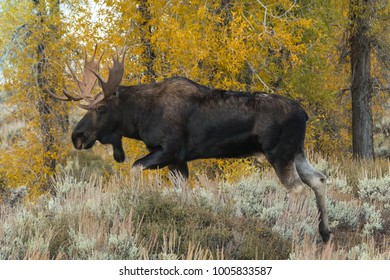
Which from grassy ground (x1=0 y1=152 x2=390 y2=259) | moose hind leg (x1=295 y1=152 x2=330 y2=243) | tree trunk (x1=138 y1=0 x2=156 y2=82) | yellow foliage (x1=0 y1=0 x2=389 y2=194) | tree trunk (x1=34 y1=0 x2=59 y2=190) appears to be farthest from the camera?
tree trunk (x1=34 y1=0 x2=59 y2=190)

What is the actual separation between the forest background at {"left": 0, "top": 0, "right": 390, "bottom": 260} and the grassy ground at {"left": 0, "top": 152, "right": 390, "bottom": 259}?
2572mm

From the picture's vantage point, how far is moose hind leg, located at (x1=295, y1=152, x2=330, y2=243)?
23.6 ft

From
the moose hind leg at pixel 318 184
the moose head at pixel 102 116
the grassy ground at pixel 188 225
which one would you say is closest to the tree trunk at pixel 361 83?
the grassy ground at pixel 188 225

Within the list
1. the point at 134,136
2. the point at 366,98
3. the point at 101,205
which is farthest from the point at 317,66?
the point at 101,205

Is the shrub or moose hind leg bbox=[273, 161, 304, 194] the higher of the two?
moose hind leg bbox=[273, 161, 304, 194]

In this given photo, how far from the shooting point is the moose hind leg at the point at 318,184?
7.20 meters

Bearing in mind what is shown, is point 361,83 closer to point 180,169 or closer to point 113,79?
point 180,169

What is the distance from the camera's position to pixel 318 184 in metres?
7.38

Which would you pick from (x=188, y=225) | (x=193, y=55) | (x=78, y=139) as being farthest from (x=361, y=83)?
(x=188, y=225)

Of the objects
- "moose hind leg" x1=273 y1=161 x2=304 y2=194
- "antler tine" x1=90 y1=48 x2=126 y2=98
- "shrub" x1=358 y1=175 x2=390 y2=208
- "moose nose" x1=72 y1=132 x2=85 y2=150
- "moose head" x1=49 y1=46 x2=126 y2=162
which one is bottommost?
"shrub" x1=358 y1=175 x2=390 y2=208

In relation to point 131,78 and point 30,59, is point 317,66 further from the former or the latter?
point 30,59

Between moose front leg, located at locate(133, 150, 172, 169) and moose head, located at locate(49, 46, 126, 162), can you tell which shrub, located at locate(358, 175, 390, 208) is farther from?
moose head, located at locate(49, 46, 126, 162)

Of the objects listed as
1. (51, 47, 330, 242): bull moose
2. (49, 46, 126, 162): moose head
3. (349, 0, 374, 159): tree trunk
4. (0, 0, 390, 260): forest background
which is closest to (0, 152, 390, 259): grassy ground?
(51, 47, 330, 242): bull moose

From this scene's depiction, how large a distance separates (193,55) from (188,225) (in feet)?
17.6
